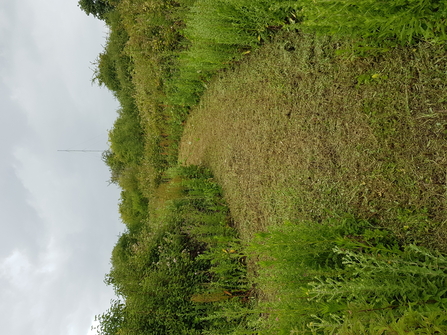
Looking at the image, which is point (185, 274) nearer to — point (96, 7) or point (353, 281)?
point (353, 281)

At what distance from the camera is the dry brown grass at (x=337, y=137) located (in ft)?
6.97

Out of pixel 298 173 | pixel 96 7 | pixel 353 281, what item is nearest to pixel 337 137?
pixel 298 173

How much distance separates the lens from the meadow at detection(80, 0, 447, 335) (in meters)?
2.00

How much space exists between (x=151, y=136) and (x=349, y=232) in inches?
241

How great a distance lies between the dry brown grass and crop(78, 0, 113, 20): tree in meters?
7.35

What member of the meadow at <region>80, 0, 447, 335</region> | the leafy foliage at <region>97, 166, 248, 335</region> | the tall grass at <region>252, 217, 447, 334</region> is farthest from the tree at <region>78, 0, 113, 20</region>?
the tall grass at <region>252, 217, 447, 334</region>

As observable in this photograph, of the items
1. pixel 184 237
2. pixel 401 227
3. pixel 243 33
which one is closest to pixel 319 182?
pixel 401 227

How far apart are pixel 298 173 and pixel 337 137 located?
606mm

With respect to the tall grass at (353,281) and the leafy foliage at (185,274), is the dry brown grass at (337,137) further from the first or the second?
the leafy foliage at (185,274)

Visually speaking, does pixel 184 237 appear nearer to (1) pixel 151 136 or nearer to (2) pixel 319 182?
(2) pixel 319 182

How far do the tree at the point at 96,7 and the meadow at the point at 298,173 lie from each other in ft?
12.2

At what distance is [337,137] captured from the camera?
2.77 metres

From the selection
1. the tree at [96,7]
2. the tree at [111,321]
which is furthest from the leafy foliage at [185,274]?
the tree at [96,7]

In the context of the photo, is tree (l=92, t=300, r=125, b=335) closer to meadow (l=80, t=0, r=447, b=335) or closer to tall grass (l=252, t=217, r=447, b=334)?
meadow (l=80, t=0, r=447, b=335)
